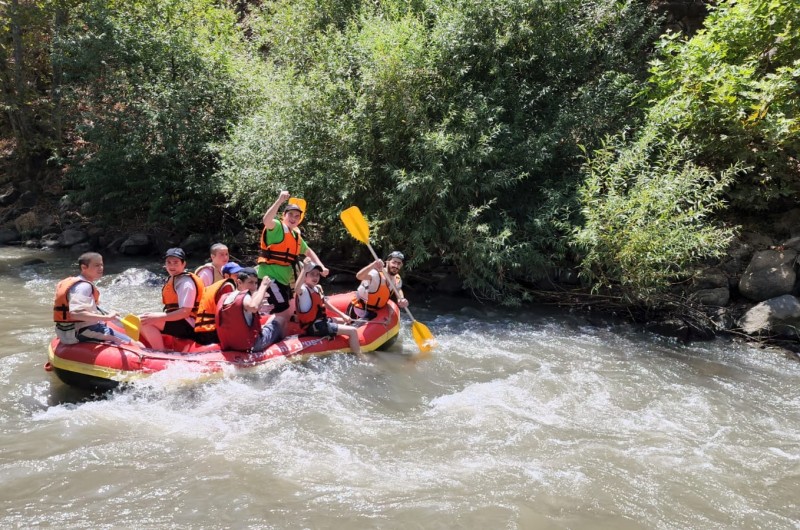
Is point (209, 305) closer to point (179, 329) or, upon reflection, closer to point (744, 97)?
point (179, 329)

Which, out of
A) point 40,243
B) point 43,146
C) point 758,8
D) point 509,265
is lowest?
point 40,243

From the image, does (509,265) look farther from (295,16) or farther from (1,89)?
(1,89)

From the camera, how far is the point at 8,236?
40.4 ft

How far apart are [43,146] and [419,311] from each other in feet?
36.5

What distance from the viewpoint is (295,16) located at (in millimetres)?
12258

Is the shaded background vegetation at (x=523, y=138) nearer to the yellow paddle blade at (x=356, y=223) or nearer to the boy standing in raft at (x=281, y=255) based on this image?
the yellow paddle blade at (x=356, y=223)

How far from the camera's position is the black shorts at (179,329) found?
17.5 feet

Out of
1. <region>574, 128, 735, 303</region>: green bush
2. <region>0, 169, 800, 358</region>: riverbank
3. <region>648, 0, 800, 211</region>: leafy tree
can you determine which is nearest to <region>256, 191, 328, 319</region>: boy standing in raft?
<region>0, 169, 800, 358</region>: riverbank

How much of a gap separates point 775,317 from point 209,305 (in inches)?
247

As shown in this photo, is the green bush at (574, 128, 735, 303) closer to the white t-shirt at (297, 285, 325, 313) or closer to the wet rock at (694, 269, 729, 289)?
the wet rock at (694, 269, 729, 289)

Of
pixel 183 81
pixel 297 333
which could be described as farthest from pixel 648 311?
pixel 183 81

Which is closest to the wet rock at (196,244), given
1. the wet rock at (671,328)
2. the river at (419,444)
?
the river at (419,444)

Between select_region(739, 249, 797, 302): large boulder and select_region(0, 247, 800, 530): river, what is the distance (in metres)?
0.98

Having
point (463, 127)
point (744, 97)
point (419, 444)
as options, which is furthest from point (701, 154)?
point (419, 444)
